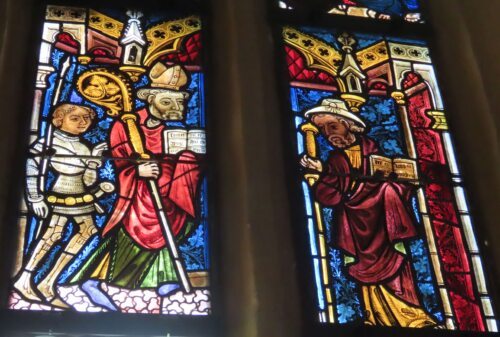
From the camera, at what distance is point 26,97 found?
4281 millimetres

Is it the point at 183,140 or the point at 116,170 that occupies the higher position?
the point at 183,140

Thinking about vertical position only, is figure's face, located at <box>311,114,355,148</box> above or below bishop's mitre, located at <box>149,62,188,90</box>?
below

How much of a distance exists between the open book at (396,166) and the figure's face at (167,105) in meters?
0.88

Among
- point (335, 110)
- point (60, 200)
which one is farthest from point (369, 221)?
point (60, 200)

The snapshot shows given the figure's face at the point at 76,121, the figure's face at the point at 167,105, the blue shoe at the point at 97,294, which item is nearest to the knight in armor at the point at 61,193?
the figure's face at the point at 76,121

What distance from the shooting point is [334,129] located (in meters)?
4.42

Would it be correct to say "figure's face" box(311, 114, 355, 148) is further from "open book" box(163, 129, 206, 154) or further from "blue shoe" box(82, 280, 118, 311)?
"blue shoe" box(82, 280, 118, 311)

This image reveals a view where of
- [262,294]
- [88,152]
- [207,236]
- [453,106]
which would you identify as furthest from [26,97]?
[453,106]

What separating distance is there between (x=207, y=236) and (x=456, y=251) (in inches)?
41.1

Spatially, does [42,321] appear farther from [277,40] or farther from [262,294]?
[277,40]

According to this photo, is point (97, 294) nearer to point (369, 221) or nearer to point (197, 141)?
point (197, 141)

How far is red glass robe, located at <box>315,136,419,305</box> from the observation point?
3965 mm

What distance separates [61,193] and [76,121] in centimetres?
40

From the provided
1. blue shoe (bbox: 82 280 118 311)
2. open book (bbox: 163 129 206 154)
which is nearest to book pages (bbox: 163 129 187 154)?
open book (bbox: 163 129 206 154)
